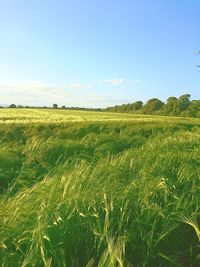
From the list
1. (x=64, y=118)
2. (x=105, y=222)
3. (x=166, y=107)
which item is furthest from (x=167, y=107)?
(x=105, y=222)

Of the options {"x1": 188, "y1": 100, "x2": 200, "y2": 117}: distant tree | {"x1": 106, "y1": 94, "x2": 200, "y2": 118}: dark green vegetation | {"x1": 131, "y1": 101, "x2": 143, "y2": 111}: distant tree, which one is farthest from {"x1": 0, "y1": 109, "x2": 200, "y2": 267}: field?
{"x1": 131, "y1": 101, "x2": 143, "y2": 111}: distant tree

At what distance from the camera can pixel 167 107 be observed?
241ft

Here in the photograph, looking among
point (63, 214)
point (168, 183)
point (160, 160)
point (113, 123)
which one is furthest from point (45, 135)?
point (63, 214)

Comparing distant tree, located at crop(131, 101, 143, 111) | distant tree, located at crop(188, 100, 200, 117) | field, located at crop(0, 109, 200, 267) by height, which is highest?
field, located at crop(0, 109, 200, 267)

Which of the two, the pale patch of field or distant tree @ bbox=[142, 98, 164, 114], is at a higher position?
the pale patch of field

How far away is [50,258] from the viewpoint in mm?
3410

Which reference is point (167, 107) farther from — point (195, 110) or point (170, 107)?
point (195, 110)

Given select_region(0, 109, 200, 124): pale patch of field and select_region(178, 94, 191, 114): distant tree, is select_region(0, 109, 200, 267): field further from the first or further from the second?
select_region(178, 94, 191, 114): distant tree

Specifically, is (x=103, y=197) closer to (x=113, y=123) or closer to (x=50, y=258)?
→ (x=50, y=258)

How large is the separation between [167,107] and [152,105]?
5.37 meters

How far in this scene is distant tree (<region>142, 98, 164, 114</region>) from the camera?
76.4 metres

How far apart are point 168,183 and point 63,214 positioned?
5.92 ft

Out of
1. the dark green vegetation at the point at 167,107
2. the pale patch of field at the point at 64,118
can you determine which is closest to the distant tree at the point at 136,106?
the dark green vegetation at the point at 167,107

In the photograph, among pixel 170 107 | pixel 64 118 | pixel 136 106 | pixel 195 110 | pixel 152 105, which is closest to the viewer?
pixel 64 118
